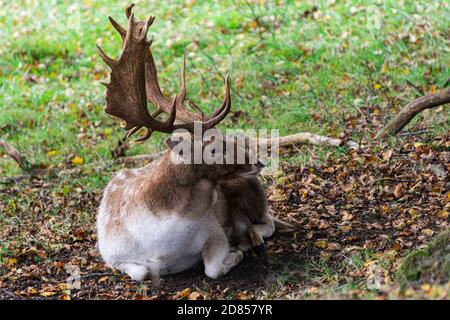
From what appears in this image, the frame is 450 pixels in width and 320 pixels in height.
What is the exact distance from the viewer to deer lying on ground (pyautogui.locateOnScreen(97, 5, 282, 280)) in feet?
19.5

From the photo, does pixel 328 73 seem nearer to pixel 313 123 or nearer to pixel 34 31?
pixel 313 123

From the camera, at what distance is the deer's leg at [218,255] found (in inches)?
239

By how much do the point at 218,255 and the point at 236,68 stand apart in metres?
5.76

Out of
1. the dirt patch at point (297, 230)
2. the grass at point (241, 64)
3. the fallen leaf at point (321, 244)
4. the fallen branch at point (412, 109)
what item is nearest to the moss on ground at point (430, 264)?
the dirt patch at point (297, 230)

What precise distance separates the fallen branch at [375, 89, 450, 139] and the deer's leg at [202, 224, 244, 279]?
2.54 m

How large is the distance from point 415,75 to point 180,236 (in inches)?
194

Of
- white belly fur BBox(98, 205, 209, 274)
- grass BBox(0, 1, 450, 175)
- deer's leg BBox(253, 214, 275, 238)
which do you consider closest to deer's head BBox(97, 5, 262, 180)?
white belly fur BBox(98, 205, 209, 274)

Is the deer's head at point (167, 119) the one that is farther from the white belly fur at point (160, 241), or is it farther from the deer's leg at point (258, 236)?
the deer's leg at point (258, 236)

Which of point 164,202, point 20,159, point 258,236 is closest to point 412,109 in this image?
point 258,236

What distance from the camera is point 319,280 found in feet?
18.7

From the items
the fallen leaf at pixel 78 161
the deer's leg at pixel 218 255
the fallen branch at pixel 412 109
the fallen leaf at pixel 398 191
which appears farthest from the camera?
the fallen leaf at pixel 78 161

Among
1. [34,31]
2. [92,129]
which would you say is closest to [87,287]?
[92,129]

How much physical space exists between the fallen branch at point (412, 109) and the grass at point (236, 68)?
0.37m

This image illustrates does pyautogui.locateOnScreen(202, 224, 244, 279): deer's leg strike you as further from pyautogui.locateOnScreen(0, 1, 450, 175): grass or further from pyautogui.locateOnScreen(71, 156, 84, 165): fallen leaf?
pyautogui.locateOnScreen(71, 156, 84, 165): fallen leaf
